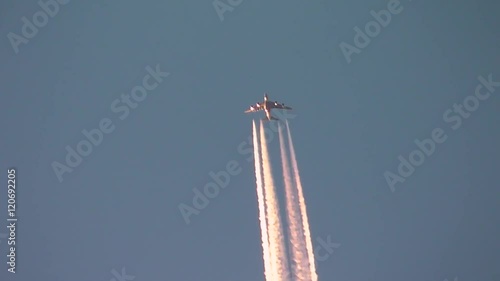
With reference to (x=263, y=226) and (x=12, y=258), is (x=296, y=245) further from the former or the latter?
(x=12, y=258)

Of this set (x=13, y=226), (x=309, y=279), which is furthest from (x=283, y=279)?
(x=13, y=226)

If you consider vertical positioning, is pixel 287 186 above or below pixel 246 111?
below

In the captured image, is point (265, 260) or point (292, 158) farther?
point (292, 158)

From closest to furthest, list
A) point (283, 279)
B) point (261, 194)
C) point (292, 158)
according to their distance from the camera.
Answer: point (283, 279)
point (261, 194)
point (292, 158)

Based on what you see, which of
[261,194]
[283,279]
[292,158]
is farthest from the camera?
[292,158]

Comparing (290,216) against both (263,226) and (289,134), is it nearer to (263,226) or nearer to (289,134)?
(263,226)

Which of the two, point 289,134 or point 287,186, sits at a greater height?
point 289,134

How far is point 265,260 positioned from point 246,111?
12447 millimetres

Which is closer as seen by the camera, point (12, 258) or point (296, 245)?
point (296, 245)

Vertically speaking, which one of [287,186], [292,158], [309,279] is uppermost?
[292,158]

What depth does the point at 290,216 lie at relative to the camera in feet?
160

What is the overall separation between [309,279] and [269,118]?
13259mm

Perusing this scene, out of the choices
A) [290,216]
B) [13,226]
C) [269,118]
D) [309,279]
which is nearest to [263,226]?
[290,216]

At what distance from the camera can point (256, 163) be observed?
172 feet
